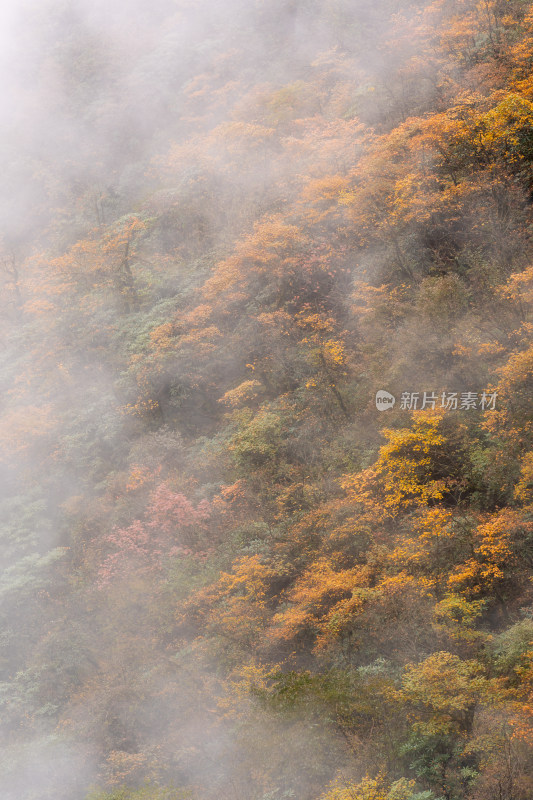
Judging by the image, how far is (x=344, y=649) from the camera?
1151 centimetres

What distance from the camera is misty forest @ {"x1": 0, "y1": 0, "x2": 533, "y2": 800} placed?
1040 centimetres

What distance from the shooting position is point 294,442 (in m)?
15.1

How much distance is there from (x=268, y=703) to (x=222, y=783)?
153 centimetres

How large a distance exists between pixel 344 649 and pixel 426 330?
7.05 m

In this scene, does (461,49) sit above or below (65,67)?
below

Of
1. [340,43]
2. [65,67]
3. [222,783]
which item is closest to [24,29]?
[65,67]

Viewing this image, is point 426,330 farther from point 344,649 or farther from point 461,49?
point 461,49

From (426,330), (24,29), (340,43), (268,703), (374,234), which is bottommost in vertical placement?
(268,703)

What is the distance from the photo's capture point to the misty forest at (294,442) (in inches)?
409

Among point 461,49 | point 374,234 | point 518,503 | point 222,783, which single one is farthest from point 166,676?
point 461,49

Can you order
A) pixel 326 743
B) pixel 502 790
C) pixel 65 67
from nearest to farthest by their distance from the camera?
1. pixel 502 790
2. pixel 326 743
3. pixel 65 67

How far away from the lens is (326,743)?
9797 millimetres

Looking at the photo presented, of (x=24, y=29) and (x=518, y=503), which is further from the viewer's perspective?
(x=24, y=29)

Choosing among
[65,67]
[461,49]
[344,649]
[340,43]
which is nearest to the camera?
[344,649]
